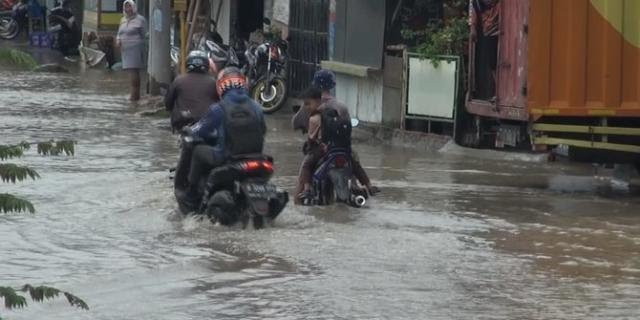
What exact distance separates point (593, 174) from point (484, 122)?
4.83 ft

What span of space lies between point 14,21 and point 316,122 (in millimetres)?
27566

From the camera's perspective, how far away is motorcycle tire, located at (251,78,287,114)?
20875 millimetres

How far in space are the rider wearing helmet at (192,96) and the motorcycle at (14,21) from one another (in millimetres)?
26405

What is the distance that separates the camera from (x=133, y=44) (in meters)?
23.1

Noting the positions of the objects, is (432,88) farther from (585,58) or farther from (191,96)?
(191,96)

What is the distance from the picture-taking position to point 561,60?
43.1 ft

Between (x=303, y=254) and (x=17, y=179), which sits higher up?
(x=17, y=179)

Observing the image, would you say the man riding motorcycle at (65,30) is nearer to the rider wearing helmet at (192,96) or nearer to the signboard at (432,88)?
the signboard at (432,88)

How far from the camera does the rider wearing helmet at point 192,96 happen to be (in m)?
12.6

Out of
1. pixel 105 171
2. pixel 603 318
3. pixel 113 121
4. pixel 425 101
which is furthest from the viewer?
pixel 113 121

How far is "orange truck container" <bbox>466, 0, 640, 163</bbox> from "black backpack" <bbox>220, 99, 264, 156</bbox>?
3.34m

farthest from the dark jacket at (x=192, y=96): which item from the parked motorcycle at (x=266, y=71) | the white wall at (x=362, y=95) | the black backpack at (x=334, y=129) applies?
the parked motorcycle at (x=266, y=71)

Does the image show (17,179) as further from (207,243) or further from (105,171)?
(105,171)

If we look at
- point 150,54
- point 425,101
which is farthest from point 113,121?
point 425,101
